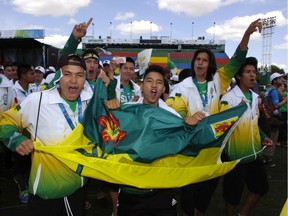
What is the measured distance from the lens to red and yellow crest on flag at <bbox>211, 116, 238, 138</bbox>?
3.42 meters

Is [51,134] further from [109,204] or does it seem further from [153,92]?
[109,204]

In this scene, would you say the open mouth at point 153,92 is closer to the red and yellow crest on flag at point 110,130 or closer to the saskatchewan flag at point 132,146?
the saskatchewan flag at point 132,146

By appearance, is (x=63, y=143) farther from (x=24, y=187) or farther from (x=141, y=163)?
(x=24, y=187)

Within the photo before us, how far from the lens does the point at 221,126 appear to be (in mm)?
3455

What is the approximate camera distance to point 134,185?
3.00m

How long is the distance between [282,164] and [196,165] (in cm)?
652

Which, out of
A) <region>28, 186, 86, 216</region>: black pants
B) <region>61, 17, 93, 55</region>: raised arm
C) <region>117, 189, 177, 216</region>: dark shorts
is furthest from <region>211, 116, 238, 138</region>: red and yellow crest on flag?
<region>61, 17, 93, 55</region>: raised arm

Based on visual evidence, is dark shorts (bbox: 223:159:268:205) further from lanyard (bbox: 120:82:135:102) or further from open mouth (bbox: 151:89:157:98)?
lanyard (bbox: 120:82:135:102)

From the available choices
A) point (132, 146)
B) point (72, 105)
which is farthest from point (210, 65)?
point (72, 105)

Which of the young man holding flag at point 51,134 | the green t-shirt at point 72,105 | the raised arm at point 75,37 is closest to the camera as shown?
the young man holding flag at point 51,134

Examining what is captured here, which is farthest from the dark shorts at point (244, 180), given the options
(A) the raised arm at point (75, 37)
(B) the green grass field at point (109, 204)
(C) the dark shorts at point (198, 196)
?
(A) the raised arm at point (75, 37)

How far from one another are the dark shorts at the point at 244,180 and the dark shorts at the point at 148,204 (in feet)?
4.99

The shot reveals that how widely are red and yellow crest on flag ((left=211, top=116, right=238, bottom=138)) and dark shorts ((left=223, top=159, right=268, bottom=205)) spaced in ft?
3.51

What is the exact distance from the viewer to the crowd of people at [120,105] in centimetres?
298
